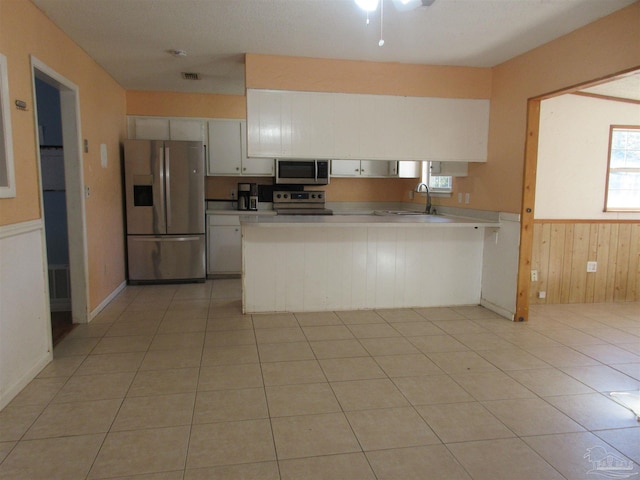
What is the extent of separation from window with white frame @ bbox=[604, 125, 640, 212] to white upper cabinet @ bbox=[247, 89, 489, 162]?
1459 millimetres

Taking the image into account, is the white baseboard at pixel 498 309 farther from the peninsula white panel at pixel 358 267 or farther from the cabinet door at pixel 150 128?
the cabinet door at pixel 150 128

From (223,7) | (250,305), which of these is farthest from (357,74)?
(250,305)

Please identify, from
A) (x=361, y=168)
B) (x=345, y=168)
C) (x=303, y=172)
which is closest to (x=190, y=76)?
(x=303, y=172)

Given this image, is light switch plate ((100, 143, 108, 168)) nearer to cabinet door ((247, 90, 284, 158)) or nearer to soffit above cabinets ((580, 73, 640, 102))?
cabinet door ((247, 90, 284, 158))

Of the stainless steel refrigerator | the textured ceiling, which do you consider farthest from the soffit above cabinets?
the stainless steel refrigerator

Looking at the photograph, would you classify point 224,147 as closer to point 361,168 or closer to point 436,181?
point 361,168

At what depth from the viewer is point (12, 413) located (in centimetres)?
229

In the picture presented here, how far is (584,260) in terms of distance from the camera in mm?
4586

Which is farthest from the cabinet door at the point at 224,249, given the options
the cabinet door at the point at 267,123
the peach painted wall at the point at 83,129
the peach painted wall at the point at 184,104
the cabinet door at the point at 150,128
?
the cabinet door at the point at 267,123

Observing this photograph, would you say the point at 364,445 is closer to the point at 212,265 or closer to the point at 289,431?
the point at 289,431

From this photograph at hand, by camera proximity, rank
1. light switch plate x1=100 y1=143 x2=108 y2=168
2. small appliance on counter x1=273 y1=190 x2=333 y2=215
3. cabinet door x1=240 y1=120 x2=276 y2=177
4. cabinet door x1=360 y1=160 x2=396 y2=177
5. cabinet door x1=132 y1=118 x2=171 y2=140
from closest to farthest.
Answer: light switch plate x1=100 y1=143 x2=108 y2=168
cabinet door x1=132 y1=118 x2=171 y2=140
cabinet door x1=240 y1=120 x2=276 y2=177
small appliance on counter x1=273 y1=190 x2=333 y2=215
cabinet door x1=360 y1=160 x2=396 y2=177

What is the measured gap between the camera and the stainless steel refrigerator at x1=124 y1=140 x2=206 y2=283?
16.9ft

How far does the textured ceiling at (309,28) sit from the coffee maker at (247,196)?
71.1 inches

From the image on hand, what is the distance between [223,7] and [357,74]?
156 cm
